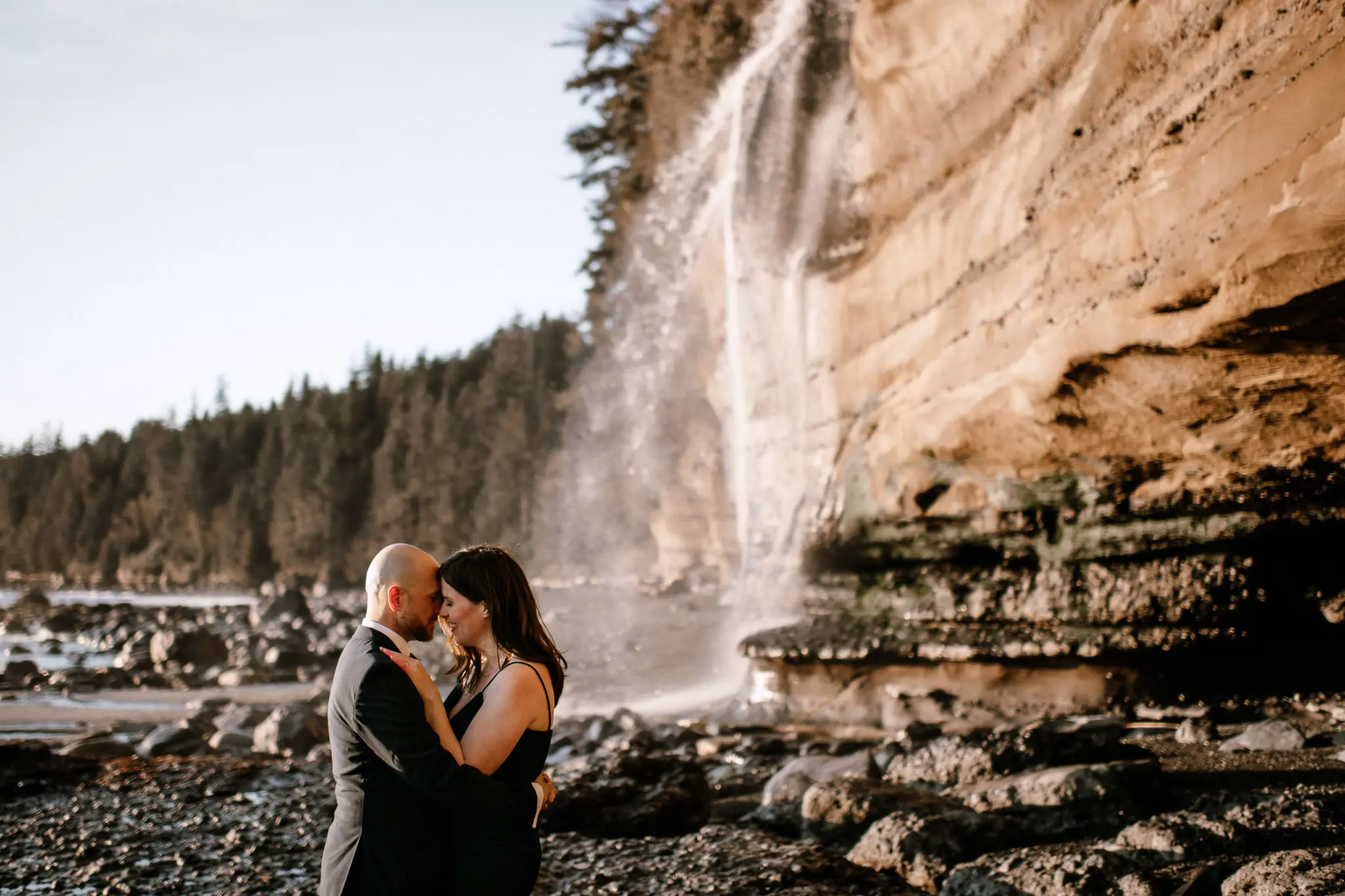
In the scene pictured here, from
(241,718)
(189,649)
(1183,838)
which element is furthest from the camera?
(189,649)

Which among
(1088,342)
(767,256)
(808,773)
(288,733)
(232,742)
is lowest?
(232,742)

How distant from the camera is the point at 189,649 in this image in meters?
20.7

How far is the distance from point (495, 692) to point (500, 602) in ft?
0.87

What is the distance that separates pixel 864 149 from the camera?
1078 centimetres

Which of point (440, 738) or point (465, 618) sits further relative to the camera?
point (465, 618)

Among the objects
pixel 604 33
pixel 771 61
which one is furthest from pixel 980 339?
pixel 604 33

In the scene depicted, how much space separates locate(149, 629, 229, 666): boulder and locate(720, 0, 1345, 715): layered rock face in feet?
48.3

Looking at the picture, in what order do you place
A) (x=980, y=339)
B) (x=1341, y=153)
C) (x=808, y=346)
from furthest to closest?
1. (x=808, y=346)
2. (x=980, y=339)
3. (x=1341, y=153)

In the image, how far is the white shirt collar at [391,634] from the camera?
2.89 meters

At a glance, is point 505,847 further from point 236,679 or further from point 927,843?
point 236,679

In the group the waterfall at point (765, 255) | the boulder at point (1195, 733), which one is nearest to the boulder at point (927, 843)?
the boulder at point (1195, 733)

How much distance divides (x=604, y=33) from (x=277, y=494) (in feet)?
203

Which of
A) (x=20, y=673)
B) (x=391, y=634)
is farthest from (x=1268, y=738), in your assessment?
(x=20, y=673)

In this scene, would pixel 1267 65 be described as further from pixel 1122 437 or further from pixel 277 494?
pixel 277 494
